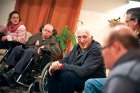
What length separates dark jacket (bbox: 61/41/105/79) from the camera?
3.76 metres

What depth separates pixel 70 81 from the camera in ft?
12.1

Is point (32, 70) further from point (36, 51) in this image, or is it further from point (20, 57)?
point (20, 57)

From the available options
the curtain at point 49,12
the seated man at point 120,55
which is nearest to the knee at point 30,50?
the curtain at point 49,12

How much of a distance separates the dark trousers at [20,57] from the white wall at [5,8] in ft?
6.38

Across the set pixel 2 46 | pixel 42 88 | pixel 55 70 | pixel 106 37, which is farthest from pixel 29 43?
pixel 106 37

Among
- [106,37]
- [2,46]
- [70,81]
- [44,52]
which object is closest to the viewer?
[106,37]

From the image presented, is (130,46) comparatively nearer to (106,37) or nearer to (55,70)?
(106,37)

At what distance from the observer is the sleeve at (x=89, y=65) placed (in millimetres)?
3750

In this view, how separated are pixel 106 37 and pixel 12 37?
392 cm

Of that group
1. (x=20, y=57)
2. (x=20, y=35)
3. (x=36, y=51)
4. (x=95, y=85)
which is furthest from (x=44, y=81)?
(x=20, y=35)

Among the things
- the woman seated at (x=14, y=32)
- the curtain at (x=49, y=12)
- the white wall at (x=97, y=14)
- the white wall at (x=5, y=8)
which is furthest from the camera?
the white wall at (x=5, y=8)

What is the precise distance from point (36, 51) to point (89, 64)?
3.57 ft

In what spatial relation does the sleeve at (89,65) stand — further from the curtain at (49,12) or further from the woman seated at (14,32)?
the curtain at (49,12)

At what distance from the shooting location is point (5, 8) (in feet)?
22.3
